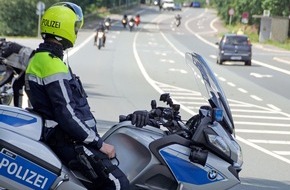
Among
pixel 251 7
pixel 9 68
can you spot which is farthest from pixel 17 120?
pixel 251 7

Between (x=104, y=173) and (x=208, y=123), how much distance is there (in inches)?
33.6

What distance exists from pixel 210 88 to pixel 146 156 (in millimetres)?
871

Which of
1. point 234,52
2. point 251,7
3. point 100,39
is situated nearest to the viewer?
point 234,52

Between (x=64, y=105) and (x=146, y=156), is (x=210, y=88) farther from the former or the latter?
(x=64, y=105)

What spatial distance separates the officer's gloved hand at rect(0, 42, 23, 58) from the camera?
682 cm

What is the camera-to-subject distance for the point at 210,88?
17.7ft

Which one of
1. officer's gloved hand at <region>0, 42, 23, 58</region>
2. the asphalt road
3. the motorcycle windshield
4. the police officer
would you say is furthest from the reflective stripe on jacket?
the asphalt road

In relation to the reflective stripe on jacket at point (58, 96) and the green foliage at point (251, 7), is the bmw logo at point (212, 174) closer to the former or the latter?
the reflective stripe on jacket at point (58, 96)

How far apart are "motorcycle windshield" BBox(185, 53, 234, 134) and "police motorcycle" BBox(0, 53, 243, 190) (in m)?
0.06

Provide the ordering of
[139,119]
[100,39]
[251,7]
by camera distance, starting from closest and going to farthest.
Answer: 1. [139,119]
2. [100,39]
3. [251,7]

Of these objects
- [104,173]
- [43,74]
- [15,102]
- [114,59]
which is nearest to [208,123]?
[104,173]

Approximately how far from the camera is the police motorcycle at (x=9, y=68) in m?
6.67

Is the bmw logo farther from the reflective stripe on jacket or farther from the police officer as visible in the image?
the reflective stripe on jacket

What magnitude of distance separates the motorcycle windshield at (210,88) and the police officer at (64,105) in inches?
38.3
